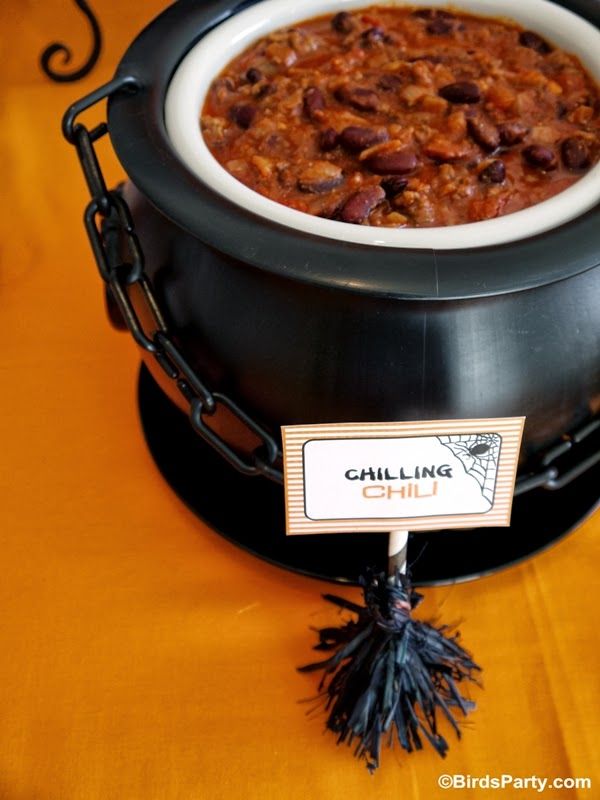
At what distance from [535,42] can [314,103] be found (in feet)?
1.16

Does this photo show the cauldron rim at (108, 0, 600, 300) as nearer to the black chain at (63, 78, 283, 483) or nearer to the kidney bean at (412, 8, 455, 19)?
the black chain at (63, 78, 283, 483)

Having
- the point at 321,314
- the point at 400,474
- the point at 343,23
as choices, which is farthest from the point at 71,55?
the point at 400,474

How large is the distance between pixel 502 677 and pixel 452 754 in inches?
4.8

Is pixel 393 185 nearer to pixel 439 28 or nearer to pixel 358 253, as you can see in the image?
pixel 358 253

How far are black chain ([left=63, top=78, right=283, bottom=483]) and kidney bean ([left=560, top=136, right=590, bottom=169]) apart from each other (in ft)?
1.56

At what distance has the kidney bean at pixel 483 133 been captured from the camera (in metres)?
1.04

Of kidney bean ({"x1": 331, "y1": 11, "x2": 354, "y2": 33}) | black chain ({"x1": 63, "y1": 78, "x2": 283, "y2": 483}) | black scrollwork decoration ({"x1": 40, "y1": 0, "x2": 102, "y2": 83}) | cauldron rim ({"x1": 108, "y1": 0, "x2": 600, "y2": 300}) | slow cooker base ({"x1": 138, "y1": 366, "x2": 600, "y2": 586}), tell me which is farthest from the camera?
black scrollwork decoration ({"x1": 40, "y1": 0, "x2": 102, "y2": 83})

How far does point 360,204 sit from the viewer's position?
950 millimetres

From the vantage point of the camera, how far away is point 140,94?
107cm

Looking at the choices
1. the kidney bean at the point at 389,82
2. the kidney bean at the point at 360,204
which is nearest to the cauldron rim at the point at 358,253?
the kidney bean at the point at 360,204

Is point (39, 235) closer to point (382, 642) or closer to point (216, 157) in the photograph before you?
point (216, 157)

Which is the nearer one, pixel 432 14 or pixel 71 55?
pixel 432 14

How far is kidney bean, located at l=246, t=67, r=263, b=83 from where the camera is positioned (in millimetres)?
1156

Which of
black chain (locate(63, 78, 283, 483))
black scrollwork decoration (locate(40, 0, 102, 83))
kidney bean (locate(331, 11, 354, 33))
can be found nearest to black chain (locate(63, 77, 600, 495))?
black chain (locate(63, 78, 283, 483))
